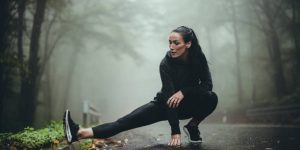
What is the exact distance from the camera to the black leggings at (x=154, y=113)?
5117 mm

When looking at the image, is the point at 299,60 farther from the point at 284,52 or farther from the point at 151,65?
the point at 151,65

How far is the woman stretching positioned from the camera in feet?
17.3

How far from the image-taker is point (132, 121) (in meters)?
5.28

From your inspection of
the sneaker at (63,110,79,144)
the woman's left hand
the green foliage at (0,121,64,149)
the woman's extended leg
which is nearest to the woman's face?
the woman's left hand

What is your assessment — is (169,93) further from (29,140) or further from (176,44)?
(29,140)

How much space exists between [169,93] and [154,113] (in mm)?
389

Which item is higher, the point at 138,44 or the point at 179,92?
the point at 138,44

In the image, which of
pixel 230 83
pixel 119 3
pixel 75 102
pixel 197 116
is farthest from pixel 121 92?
pixel 197 116

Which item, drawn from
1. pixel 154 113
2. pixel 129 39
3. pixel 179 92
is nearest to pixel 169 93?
pixel 179 92

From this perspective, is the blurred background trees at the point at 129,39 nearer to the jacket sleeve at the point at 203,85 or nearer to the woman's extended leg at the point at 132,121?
the woman's extended leg at the point at 132,121

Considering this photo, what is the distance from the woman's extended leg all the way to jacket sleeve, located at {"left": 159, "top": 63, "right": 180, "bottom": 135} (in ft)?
0.65

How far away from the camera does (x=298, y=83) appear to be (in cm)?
2361

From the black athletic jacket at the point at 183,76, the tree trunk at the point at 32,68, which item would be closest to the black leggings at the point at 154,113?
the black athletic jacket at the point at 183,76

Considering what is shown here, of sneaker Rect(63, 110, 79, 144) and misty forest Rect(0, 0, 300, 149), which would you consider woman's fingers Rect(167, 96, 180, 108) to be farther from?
misty forest Rect(0, 0, 300, 149)
